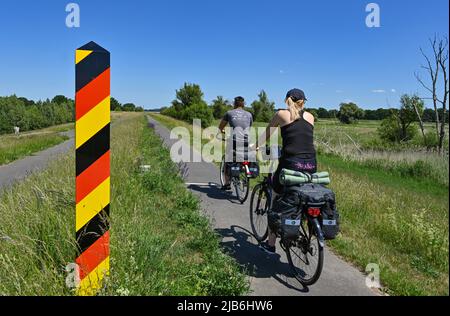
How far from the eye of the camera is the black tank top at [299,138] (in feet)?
12.7

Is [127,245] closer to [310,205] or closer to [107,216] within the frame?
[107,216]

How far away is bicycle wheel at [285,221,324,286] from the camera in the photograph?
3.56 m

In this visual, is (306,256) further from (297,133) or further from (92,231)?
(92,231)

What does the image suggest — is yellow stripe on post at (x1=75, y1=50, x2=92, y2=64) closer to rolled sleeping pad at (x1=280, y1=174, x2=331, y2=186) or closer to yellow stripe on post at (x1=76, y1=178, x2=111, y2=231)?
yellow stripe on post at (x1=76, y1=178, x2=111, y2=231)

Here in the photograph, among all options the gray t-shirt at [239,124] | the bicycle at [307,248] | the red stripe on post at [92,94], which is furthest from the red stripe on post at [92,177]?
the gray t-shirt at [239,124]

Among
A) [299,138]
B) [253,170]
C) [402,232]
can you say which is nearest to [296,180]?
[299,138]

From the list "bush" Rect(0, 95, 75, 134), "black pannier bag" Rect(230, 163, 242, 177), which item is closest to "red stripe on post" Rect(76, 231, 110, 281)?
"black pannier bag" Rect(230, 163, 242, 177)

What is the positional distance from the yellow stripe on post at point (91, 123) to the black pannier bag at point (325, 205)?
213 cm

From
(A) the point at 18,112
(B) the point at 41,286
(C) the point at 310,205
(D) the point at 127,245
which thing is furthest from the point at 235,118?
(A) the point at 18,112

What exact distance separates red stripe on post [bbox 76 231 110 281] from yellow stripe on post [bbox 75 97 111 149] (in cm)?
84

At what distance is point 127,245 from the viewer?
321 centimetres

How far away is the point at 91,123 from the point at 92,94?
0.74 feet

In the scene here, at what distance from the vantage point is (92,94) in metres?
2.56

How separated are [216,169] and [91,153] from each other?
9385 mm
